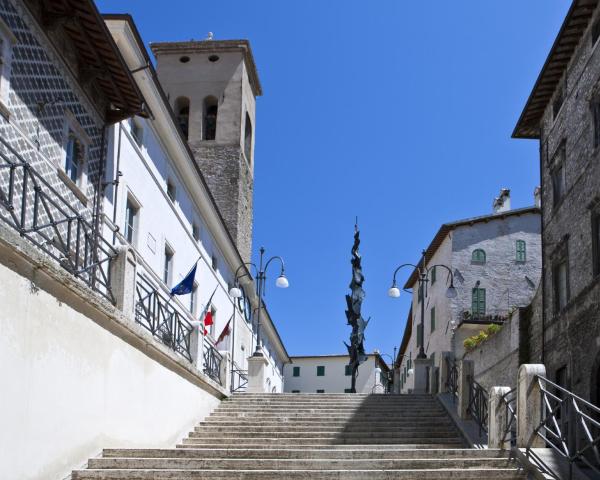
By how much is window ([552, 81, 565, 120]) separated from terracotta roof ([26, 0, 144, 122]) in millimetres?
12440

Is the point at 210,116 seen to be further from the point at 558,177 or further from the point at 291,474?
the point at 291,474

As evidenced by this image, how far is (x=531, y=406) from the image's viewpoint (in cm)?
1173

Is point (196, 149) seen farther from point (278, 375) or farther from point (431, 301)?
point (278, 375)

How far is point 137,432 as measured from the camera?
1434 cm

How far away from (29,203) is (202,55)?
109 ft

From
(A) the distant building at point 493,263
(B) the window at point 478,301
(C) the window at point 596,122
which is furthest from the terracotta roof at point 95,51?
(B) the window at point 478,301

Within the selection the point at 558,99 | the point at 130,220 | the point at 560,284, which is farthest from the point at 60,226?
the point at 558,99

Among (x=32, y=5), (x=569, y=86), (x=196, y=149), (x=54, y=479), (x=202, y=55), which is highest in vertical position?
(x=202, y=55)

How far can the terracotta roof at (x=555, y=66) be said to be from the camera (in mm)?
23000

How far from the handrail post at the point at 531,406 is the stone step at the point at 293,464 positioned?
1.50 feet

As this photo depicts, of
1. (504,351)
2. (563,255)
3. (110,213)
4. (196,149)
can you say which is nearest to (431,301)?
(196,149)

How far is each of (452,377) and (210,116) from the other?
2968cm

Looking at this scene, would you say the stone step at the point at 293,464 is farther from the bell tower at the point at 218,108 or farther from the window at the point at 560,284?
the bell tower at the point at 218,108

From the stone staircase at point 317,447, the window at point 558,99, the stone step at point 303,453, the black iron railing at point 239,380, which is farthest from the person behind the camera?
the black iron railing at point 239,380
